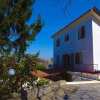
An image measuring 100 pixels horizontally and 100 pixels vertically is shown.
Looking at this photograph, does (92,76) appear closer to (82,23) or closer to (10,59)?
(82,23)

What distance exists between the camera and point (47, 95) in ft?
53.9

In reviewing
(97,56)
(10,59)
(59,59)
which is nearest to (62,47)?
(59,59)

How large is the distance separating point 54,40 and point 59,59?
4.46 metres

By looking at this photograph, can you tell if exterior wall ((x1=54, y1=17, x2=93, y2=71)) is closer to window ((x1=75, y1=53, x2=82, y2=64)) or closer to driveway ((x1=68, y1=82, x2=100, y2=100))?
window ((x1=75, y1=53, x2=82, y2=64))

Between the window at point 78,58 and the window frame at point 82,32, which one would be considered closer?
the window frame at point 82,32

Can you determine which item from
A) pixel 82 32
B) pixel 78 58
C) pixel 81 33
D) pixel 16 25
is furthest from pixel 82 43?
pixel 16 25

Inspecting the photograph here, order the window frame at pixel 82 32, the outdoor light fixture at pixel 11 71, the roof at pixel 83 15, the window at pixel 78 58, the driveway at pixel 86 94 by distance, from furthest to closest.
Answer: the window at pixel 78 58 < the window frame at pixel 82 32 < the roof at pixel 83 15 < the driveway at pixel 86 94 < the outdoor light fixture at pixel 11 71

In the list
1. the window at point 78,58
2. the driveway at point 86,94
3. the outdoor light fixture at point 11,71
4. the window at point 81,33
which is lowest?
the driveway at point 86,94

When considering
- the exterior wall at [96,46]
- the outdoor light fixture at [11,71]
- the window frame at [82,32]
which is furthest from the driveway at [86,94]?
the window frame at [82,32]

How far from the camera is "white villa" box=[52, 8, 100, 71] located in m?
30.7

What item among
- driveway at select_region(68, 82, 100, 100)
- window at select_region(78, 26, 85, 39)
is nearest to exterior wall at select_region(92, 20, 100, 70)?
window at select_region(78, 26, 85, 39)

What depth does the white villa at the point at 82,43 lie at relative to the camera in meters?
30.7

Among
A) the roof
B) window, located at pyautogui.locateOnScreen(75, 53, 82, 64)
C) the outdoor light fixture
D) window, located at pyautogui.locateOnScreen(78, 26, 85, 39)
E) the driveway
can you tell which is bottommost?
the driveway

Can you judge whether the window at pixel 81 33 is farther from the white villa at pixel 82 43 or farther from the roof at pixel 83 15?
the roof at pixel 83 15
